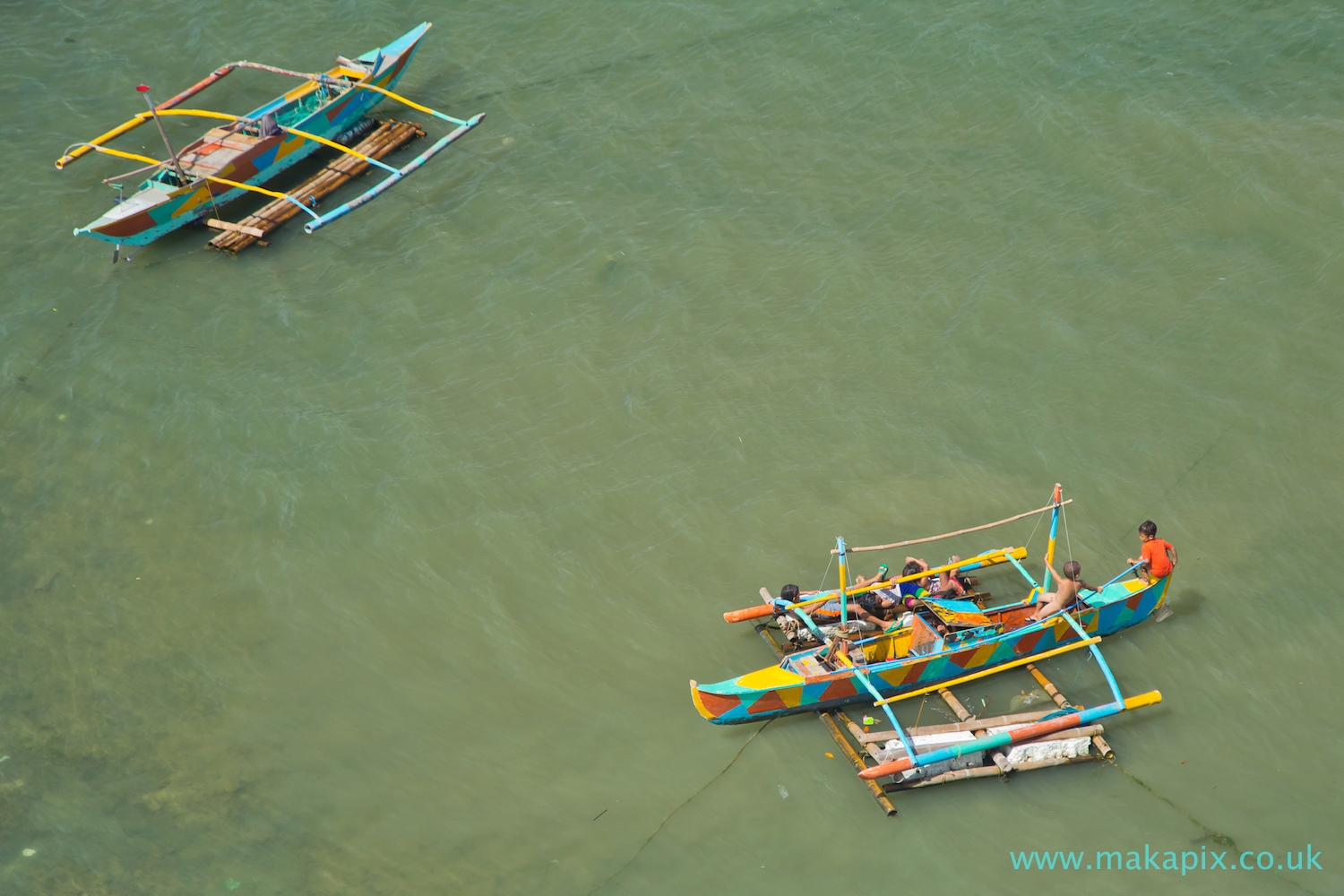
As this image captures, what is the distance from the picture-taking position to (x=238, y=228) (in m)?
19.4

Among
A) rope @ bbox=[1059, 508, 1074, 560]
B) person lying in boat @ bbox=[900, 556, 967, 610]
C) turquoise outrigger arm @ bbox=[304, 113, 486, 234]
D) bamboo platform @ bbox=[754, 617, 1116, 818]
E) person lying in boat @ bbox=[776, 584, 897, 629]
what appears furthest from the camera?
turquoise outrigger arm @ bbox=[304, 113, 486, 234]

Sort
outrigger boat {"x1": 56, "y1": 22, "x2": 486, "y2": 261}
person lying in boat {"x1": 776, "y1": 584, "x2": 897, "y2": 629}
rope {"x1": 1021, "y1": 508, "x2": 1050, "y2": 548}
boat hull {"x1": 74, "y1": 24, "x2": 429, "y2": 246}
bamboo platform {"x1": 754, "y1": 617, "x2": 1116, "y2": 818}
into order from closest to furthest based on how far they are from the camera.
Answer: bamboo platform {"x1": 754, "y1": 617, "x2": 1116, "y2": 818}
person lying in boat {"x1": 776, "y1": 584, "x2": 897, "y2": 629}
rope {"x1": 1021, "y1": 508, "x2": 1050, "y2": 548}
boat hull {"x1": 74, "y1": 24, "x2": 429, "y2": 246}
outrigger boat {"x1": 56, "y1": 22, "x2": 486, "y2": 261}

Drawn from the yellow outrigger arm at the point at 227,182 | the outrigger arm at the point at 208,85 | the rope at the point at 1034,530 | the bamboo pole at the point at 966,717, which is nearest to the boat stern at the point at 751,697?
the bamboo pole at the point at 966,717

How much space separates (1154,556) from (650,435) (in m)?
6.80

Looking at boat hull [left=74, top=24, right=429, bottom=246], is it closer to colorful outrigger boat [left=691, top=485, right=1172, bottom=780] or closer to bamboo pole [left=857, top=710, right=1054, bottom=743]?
colorful outrigger boat [left=691, top=485, right=1172, bottom=780]

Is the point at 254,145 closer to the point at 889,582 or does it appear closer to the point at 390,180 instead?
the point at 390,180

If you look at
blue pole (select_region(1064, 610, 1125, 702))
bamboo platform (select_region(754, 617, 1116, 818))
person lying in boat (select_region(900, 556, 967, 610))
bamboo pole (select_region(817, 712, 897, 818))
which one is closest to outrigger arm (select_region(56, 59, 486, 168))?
person lying in boat (select_region(900, 556, 967, 610))

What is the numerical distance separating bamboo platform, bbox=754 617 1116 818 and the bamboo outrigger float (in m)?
0.01

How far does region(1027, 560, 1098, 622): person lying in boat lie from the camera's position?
42.3 ft

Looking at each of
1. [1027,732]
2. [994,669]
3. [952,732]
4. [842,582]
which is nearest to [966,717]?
[952,732]

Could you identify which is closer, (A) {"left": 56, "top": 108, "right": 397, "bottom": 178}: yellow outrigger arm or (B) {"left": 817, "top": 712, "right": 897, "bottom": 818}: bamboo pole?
(B) {"left": 817, "top": 712, "right": 897, "bottom": 818}: bamboo pole

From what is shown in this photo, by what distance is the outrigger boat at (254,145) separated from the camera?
19000 millimetres

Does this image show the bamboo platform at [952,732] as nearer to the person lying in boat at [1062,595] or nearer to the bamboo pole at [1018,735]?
the bamboo pole at [1018,735]

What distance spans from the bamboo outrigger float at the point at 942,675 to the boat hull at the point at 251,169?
12451 millimetres
